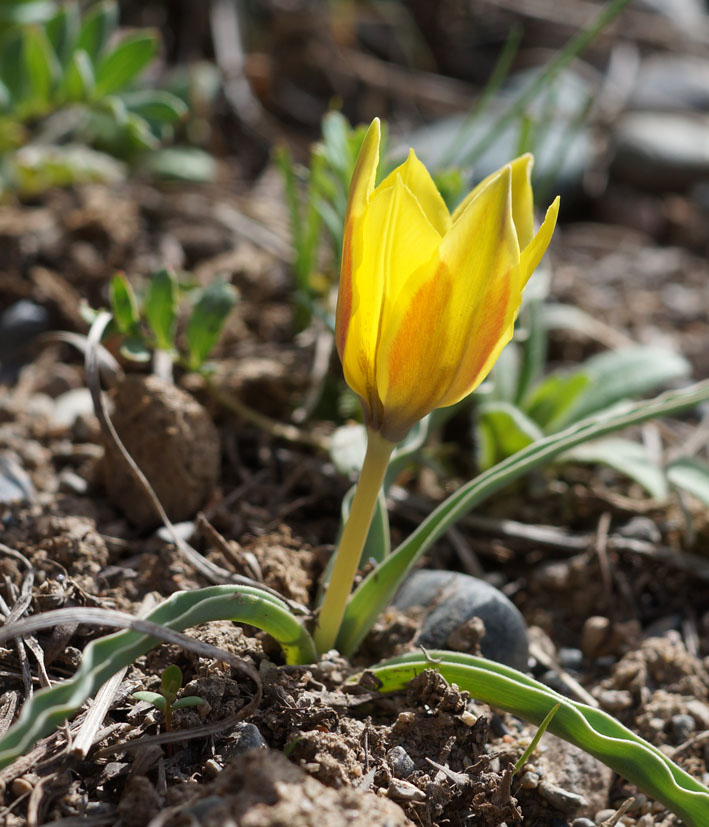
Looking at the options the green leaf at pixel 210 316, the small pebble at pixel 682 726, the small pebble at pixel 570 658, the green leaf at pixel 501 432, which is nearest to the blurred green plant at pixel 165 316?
the green leaf at pixel 210 316

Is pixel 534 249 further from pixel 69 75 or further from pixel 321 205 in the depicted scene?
pixel 69 75

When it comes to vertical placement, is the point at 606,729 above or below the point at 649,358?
below

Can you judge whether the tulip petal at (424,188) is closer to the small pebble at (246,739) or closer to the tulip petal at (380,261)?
the tulip petal at (380,261)

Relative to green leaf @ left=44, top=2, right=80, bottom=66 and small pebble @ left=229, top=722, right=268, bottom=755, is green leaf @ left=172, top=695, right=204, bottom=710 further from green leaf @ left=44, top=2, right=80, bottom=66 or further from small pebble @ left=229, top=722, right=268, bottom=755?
green leaf @ left=44, top=2, right=80, bottom=66

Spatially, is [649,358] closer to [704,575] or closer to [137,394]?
[704,575]

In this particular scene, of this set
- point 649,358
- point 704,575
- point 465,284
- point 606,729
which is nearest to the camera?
point 465,284

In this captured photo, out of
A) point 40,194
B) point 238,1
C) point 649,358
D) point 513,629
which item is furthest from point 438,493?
point 238,1

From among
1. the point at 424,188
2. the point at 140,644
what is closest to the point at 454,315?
the point at 424,188
